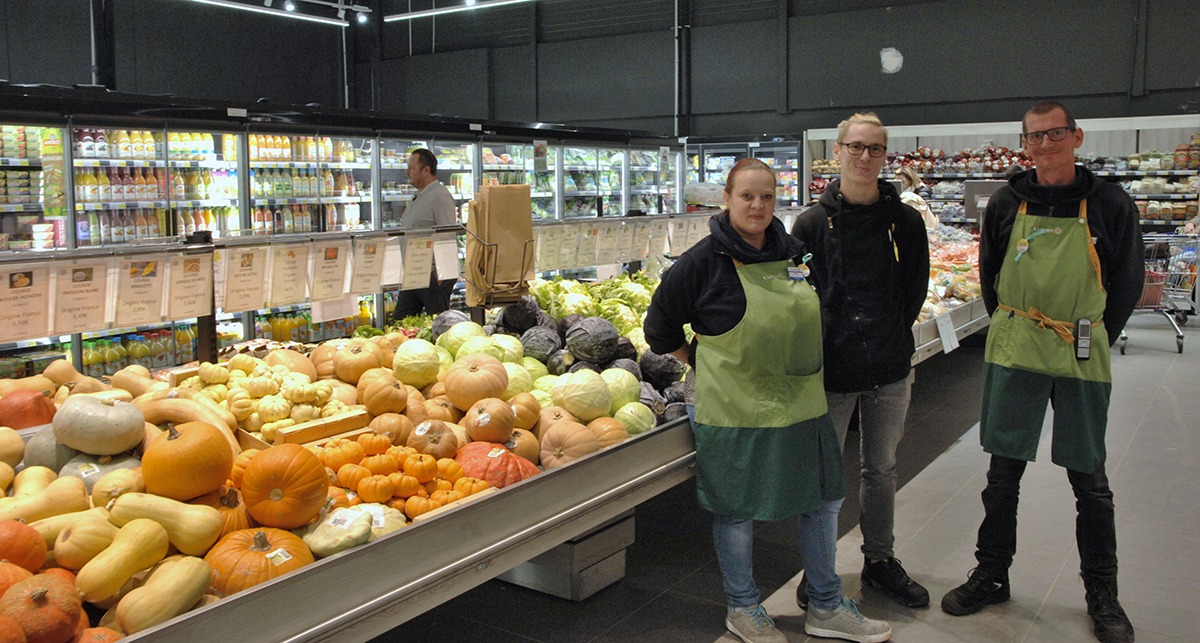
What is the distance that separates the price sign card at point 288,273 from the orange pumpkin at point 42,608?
141cm

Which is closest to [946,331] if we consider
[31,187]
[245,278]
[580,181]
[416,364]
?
[416,364]

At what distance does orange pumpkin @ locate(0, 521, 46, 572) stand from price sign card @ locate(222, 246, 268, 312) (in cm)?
115

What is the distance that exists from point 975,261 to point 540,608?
5294 millimetres

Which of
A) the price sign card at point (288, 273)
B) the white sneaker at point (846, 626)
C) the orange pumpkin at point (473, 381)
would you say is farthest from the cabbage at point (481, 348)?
the white sneaker at point (846, 626)

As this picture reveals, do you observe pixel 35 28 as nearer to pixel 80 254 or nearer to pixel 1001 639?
pixel 80 254

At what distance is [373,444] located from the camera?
2787mm

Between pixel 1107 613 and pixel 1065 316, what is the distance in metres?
1.00

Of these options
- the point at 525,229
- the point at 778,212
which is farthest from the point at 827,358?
the point at 778,212

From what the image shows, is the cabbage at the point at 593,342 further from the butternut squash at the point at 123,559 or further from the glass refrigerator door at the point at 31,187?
the glass refrigerator door at the point at 31,187

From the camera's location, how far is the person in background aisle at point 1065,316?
314 cm

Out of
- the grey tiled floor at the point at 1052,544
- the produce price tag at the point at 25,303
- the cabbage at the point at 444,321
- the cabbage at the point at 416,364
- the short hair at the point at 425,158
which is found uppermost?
the short hair at the point at 425,158

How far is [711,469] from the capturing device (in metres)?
3.03

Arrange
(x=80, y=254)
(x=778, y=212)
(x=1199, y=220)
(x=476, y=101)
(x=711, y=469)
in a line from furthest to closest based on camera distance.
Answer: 1. (x=476, y=101)
2. (x=1199, y=220)
3. (x=778, y=212)
4. (x=711, y=469)
5. (x=80, y=254)

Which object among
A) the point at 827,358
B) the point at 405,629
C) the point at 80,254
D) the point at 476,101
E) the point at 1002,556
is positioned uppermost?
the point at 476,101
